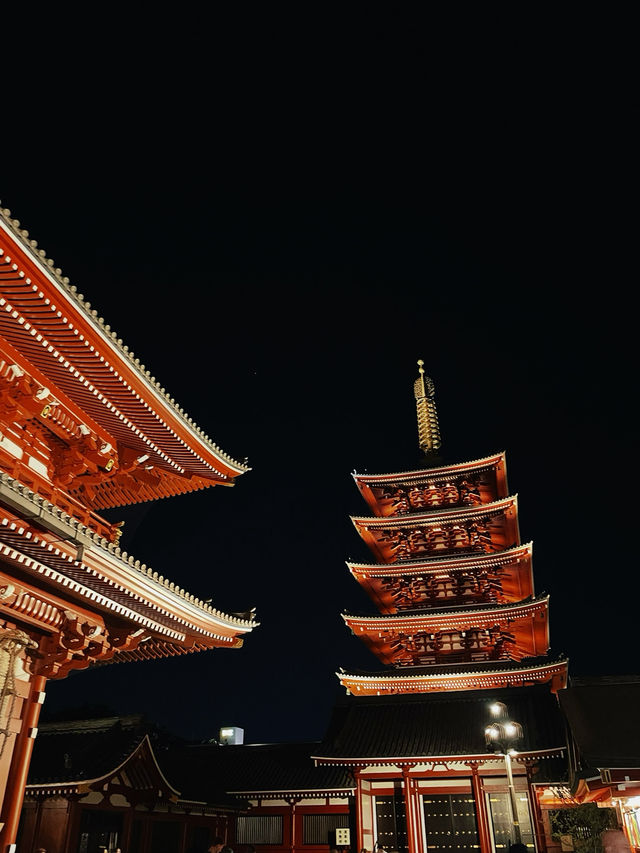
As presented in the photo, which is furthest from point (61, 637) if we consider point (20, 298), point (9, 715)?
point (20, 298)

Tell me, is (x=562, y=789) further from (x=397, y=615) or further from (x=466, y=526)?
(x=466, y=526)

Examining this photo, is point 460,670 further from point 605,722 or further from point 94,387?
point 94,387

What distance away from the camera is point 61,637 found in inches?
428

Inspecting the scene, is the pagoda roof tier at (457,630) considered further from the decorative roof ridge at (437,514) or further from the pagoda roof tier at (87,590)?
the pagoda roof tier at (87,590)

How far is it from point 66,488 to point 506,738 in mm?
11598

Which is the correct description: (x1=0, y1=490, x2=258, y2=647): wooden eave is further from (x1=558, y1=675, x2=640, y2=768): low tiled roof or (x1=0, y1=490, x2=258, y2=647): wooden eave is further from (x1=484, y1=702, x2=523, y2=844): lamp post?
(x1=558, y1=675, x2=640, y2=768): low tiled roof

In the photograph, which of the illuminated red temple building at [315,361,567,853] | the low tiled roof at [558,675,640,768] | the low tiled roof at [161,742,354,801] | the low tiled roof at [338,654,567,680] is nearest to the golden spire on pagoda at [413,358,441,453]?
the illuminated red temple building at [315,361,567,853]

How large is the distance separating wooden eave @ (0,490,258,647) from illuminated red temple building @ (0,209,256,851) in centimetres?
2

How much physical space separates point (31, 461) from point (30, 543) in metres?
2.90

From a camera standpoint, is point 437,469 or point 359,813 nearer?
point 359,813

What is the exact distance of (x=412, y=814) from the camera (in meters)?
19.5

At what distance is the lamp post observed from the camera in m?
12.7

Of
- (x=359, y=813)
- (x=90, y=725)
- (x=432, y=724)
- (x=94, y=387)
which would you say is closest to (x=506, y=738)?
(x=432, y=724)

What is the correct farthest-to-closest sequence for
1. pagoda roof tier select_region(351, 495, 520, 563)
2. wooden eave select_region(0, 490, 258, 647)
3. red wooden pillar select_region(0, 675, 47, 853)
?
pagoda roof tier select_region(351, 495, 520, 563), red wooden pillar select_region(0, 675, 47, 853), wooden eave select_region(0, 490, 258, 647)
